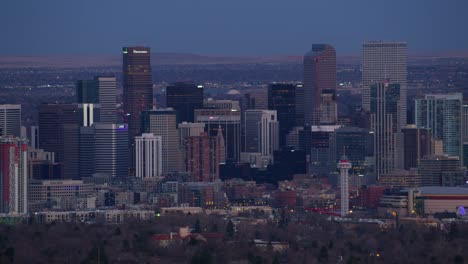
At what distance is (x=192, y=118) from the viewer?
353 feet

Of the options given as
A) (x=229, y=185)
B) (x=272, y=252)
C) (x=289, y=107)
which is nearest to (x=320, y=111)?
(x=289, y=107)

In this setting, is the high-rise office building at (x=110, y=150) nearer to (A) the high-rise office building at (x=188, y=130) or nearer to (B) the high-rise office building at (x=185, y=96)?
(A) the high-rise office building at (x=188, y=130)

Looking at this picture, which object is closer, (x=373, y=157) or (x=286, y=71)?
(x=373, y=157)

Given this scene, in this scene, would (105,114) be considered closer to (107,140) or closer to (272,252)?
(107,140)

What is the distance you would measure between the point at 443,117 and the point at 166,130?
1240 cm

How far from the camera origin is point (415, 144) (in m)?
98.8

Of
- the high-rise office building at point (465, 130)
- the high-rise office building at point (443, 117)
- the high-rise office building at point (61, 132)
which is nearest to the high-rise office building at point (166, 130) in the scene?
the high-rise office building at point (61, 132)

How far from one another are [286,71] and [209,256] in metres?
58.2

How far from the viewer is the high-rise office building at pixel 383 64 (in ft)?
357

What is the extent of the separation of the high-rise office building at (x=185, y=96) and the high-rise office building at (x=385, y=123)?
8.57 metres

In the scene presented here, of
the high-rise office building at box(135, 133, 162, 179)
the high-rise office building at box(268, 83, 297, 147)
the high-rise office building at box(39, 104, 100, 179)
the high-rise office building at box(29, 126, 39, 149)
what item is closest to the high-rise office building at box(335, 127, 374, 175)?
the high-rise office building at box(268, 83, 297, 147)

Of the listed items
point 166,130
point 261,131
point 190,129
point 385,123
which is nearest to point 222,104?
point 261,131

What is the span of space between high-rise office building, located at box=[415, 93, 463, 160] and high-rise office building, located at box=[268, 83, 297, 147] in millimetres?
6952

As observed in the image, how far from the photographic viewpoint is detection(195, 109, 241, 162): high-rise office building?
347ft
